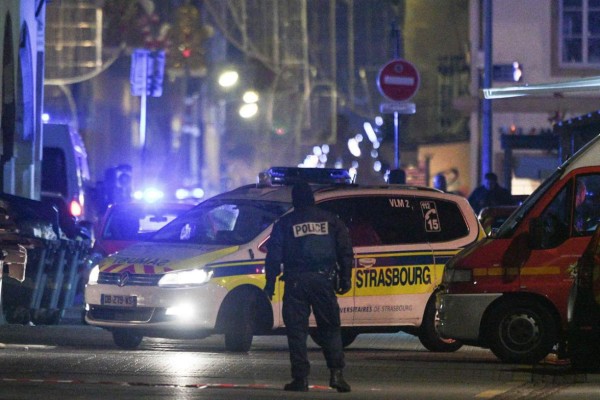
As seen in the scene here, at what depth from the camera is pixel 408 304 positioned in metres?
15.3

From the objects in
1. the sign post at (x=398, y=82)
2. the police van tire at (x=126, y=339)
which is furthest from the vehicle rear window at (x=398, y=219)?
the sign post at (x=398, y=82)

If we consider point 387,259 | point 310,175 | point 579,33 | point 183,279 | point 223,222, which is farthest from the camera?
point 579,33

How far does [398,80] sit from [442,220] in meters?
8.06

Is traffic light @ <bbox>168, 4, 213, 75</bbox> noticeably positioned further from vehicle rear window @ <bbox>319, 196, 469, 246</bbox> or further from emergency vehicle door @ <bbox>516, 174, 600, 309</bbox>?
emergency vehicle door @ <bbox>516, 174, 600, 309</bbox>

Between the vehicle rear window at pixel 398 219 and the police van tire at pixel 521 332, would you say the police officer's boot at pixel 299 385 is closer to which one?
the police van tire at pixel 521 332

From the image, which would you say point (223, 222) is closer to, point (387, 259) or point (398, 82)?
point (387, 259)

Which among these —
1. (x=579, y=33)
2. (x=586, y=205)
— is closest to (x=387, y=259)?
(x=586, y=205)

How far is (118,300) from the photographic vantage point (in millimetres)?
14609

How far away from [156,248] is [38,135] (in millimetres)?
16501

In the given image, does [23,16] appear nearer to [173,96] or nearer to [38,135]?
[38,135]

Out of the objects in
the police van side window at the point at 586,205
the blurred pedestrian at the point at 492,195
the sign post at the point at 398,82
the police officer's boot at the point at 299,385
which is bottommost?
the police officer's boot at the point at 299,385

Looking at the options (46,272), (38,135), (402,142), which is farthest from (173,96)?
(46,272)

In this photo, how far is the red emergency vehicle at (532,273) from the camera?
13500mm

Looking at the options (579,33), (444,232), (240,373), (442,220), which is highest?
(579,33)
